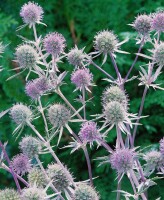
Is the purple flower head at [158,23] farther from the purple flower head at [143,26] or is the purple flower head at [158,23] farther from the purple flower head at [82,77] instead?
the purple flower head at [82,77]

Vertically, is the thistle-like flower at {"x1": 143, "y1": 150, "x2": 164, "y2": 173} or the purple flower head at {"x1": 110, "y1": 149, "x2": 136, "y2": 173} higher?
the purple flower head at {"x1": 110, "y1": 149, "x2": 136, "y2": 173}

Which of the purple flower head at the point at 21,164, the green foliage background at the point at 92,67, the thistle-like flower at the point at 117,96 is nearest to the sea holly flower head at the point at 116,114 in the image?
the thistle-like flower at the point at 117,96

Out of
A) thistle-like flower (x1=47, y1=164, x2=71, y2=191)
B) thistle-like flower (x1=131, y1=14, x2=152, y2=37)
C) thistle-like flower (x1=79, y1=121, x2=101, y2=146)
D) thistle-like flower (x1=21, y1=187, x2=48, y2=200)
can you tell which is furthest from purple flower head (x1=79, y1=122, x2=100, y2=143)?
thistle-like flower (x1=131, y1=14, x2=152, y2=37)

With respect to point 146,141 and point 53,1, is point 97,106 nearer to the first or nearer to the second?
point 146,141

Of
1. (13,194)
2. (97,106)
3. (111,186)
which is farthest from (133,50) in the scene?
(13,194)

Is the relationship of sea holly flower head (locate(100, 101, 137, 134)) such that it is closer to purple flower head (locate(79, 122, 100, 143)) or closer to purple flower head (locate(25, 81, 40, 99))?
purple flower head (locate(79, 122, 100, 143))

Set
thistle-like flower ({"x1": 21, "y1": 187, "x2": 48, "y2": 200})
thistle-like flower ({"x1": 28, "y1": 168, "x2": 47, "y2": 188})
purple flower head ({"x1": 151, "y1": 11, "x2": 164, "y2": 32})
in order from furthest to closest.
Answer: purple flower head ({"x1": 151, "y1": 11, "x2": 164, "y2": 32})
thistle-like flower ({"x1": 28, "y1": 168, "x2": 47, "y2": 188})
thistle-like flower ({"x1": 21, "y1": 187, "x2": 48, "y2": 200})
